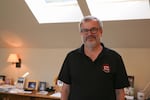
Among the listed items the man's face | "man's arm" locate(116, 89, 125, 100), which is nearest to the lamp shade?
the man's face

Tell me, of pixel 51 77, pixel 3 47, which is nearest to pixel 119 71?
pixel 51 77

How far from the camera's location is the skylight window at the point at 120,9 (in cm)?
263

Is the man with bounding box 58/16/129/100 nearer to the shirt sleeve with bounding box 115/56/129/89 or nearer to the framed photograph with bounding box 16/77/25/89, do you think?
the shirt sleeve with bounding box 115/56/129/89

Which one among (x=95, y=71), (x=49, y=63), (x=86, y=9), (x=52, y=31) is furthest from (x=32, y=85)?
(x=95, y=71)

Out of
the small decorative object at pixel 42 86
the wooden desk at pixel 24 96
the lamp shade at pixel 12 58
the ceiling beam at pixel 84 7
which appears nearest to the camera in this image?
the ceiling beam at pixel 84 7

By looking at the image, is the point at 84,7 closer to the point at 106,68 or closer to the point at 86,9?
the point at 86,9

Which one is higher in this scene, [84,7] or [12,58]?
[84,7]

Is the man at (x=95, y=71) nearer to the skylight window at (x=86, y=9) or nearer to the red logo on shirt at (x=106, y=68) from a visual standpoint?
the red logo on shirt at (x=106, y=68)

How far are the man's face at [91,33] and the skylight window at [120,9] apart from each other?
115cm

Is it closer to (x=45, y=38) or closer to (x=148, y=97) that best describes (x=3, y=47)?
(x=45, y=38)

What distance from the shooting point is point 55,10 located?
121 inches

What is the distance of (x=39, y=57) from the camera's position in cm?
361

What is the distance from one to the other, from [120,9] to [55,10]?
3.17 feet

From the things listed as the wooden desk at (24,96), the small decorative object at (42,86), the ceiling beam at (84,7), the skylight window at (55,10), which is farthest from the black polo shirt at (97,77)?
the small decorative object at (42,86)
